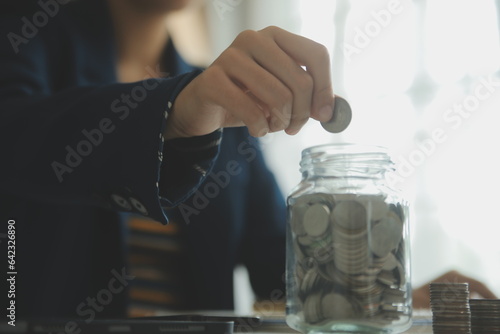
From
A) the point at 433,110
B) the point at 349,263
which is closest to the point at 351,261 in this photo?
the point at 349,263

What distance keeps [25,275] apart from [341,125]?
0.65 meters

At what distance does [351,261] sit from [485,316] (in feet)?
0.53

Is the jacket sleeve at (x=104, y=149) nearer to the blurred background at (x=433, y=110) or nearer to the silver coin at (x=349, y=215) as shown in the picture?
the silver coin at (x=349, y=215)

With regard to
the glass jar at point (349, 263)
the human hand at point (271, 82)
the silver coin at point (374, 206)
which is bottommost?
the glass jar at point (349, 263)

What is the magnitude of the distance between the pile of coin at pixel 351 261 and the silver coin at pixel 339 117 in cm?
9

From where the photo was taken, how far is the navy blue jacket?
587 millimetres

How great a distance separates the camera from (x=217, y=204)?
1.12 metres

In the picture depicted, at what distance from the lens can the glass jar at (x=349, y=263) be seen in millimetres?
432

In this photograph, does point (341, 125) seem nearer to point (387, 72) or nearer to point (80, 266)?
point (80, 266)

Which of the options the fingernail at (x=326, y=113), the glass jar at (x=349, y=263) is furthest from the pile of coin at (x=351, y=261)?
the fingernail at (x=326, y=113)


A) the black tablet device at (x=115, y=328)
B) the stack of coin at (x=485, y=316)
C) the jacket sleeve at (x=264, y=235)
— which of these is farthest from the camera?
the jacket sleeve at (x=264, y=235)

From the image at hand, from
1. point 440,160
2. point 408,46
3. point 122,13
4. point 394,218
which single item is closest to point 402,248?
point 394,218

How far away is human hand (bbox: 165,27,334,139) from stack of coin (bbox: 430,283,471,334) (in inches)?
7.8

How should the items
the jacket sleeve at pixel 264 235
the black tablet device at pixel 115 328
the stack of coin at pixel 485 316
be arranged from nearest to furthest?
the black tablet device at pixel 115 328 < the stack of coin at pixel 485 316 < the jacket sleeve at pixel 264 235
